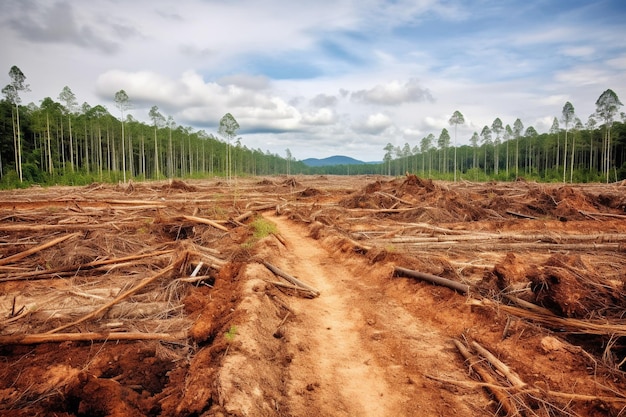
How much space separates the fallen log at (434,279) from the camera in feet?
20.4

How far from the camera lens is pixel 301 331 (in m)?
5.74

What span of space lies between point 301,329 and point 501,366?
9.26 feet

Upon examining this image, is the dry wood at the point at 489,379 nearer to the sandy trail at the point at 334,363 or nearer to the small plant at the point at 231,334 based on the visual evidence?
the sandy trail at the point at 334,363

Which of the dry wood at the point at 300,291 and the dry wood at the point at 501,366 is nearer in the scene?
the dry wood at the point at 501,366

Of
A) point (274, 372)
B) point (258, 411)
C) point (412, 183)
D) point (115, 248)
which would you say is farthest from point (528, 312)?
point (412, 183)

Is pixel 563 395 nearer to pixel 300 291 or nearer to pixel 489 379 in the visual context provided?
pixel 489 379

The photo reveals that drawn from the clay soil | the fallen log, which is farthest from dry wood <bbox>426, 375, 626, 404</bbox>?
the fallen log

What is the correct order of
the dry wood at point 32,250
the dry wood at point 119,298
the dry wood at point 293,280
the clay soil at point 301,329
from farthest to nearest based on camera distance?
1. the dry wood at point 293,280
2. the dry wood at point 32,250
3. the dry wood at point 119,298
4. the clay soil at point 301,329

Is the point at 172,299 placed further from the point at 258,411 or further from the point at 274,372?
the point at 258,411

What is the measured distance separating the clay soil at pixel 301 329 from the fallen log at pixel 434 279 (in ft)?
0.13

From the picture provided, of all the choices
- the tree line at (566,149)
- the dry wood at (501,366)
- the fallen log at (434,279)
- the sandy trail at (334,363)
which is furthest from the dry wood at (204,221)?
the tree line at (566,149)

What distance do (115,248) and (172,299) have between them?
3085 millimetres

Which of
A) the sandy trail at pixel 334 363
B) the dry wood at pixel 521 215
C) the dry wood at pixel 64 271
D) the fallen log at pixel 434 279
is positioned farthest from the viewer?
the dry wood at pixel 521 215

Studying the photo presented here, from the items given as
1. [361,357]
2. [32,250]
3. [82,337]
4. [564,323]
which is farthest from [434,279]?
[32,250]
